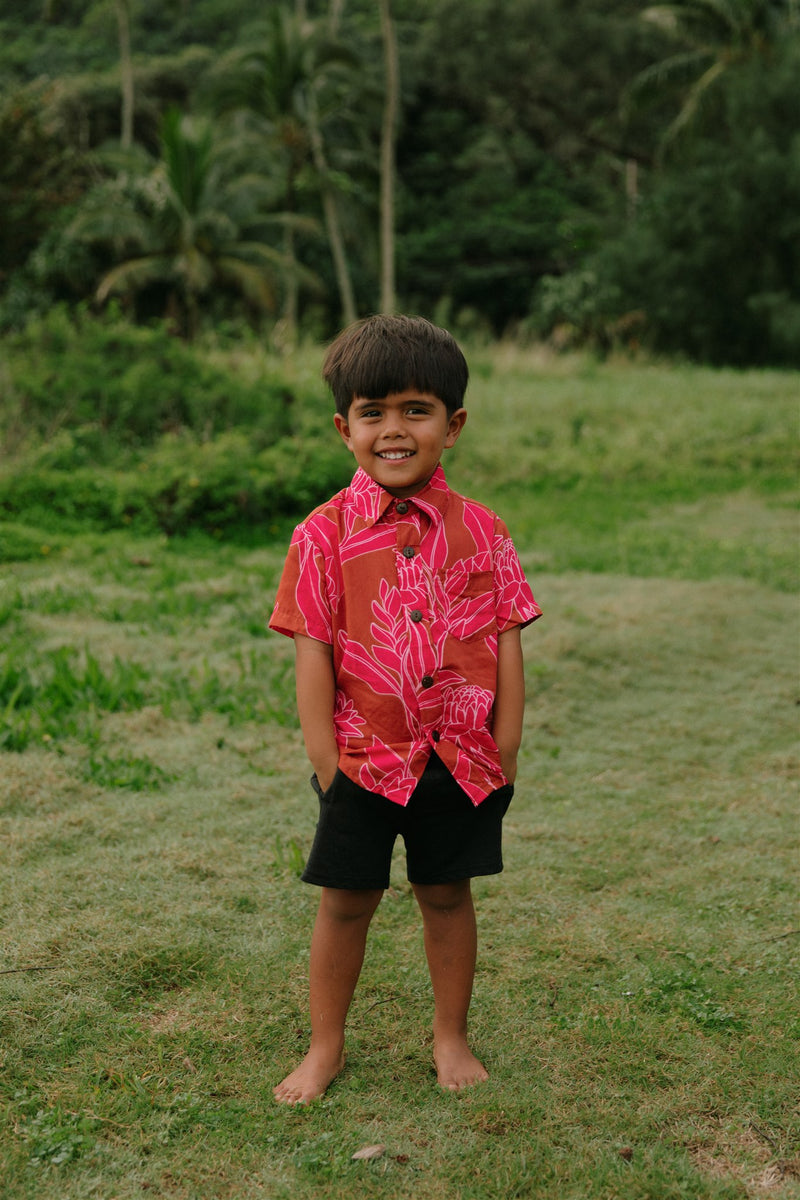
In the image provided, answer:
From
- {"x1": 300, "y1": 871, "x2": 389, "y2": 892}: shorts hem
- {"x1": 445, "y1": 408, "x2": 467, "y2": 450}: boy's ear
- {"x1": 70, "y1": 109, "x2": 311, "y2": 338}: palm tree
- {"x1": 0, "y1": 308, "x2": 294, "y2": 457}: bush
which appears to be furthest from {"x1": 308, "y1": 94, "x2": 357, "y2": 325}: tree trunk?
{"x1": 300, "y1": 871, "x2": 389, "y2": 892}: shorts hem

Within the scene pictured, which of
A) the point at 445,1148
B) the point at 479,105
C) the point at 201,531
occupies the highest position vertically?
the point at 479,105

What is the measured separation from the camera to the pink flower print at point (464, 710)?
2.15 metres

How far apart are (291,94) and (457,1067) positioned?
75.6 ft

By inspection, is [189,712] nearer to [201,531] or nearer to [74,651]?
[74,651]

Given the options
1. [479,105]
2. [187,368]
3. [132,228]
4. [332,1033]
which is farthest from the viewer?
[479,105]

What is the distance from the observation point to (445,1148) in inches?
82.7

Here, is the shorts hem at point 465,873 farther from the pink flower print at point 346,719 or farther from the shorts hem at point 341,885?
the pink flower print at point 346,719

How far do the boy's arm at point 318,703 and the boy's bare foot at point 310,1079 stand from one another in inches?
23.9

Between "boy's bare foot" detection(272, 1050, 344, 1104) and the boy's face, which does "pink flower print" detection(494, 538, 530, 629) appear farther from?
"boy's bare foot" detection(272, 1050, 344, 1104)

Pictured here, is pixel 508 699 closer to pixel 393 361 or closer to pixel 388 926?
pixel 393 361

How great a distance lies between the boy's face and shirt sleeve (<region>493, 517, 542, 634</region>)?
234 millimetres

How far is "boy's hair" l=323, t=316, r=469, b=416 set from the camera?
6.90ft

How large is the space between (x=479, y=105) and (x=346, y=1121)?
33.5 m

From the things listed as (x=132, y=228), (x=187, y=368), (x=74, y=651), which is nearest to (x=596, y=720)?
A: (x=74, y=651)
